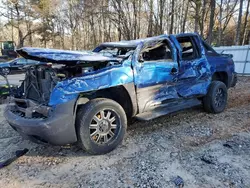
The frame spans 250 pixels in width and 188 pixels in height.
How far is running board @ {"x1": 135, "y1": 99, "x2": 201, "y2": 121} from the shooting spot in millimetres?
4066

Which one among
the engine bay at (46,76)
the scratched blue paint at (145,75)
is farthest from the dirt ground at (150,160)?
the engine bay at (46,76)

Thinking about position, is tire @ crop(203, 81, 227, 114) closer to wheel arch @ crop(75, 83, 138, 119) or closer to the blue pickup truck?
the blue pickup truck

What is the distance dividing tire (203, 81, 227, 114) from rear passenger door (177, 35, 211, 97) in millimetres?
153

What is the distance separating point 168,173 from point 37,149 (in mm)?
2175

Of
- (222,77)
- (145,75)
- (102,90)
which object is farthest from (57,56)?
(222,77)

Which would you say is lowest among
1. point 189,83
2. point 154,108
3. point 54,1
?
point 154,108

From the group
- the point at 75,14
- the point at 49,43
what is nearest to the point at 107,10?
the point at 75,14

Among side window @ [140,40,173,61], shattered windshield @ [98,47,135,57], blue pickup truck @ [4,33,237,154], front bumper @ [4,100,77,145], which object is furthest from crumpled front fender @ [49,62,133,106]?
side window @ [140,40,173,61]

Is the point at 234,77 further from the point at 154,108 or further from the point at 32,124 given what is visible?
the point at 32,124

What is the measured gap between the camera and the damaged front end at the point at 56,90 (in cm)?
313

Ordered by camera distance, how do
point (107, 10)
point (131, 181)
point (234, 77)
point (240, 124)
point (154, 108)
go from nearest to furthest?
point (131, 181)
point (154, 108)
point (240, 124)
point (234, 77)
point (107, 10)

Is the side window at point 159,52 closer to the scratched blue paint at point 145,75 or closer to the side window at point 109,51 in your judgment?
the scratched blue paint at point 145,75

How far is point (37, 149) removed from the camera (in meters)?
3.78

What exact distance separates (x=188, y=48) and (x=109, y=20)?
88.3 ft
